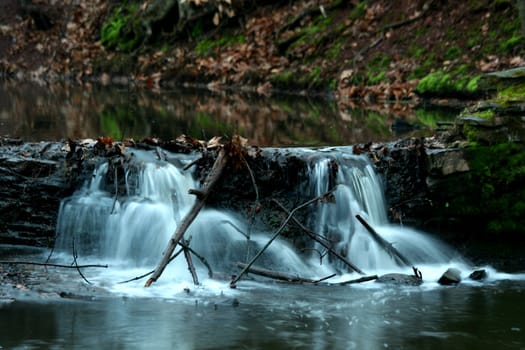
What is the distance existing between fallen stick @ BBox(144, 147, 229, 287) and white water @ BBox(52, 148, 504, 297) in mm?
382

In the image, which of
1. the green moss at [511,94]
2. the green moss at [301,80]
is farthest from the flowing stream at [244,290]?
the green moss at [301,80]

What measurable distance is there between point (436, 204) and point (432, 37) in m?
10.9

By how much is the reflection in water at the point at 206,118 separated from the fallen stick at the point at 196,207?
1.96 meters

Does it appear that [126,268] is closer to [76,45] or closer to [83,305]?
[83,305]

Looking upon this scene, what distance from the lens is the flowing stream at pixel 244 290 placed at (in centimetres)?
544

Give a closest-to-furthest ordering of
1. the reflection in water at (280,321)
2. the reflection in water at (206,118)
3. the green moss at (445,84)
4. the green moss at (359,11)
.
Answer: the reflection in water at (280,321) → the reflection in water at (206,118) → the green moss at (445,84) → the green moss at (359,11)

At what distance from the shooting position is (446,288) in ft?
22.8

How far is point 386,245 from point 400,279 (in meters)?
0.77

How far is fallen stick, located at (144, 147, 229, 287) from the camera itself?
21.6ft

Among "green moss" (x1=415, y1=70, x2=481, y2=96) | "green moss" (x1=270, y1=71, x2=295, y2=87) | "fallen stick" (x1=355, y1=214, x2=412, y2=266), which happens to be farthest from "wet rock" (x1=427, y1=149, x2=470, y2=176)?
"green moss" (x1=270, y1=71, x2=295, y2=87)

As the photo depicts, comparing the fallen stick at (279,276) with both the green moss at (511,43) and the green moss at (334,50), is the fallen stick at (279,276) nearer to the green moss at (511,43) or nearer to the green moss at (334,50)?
the green moss at (511,43)

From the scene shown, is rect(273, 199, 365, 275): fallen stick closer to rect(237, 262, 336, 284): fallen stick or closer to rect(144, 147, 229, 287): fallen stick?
rect(237, 262, 336, 284): fallen stick

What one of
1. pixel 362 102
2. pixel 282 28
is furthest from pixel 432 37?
pixel 282 28

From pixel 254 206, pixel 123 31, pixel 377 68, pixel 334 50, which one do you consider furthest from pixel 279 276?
pixel 123 31
